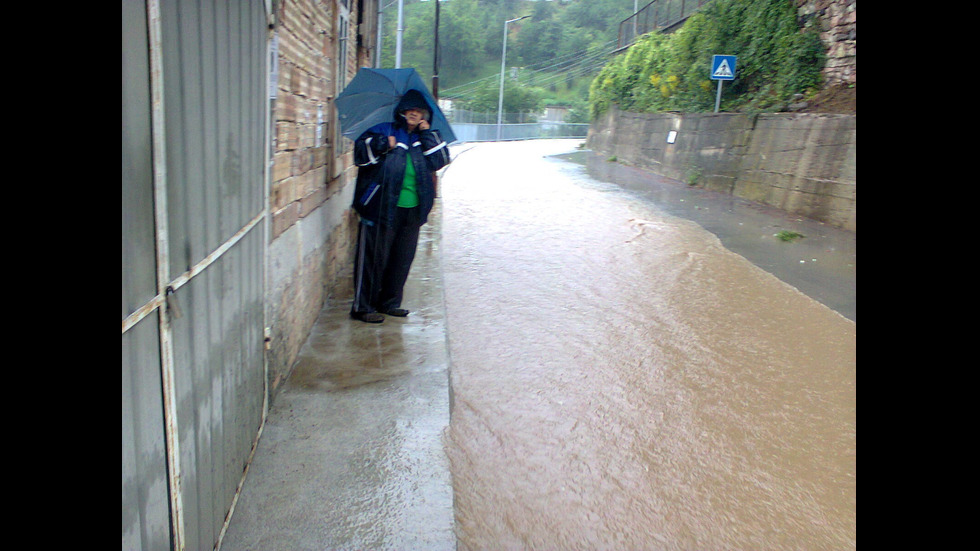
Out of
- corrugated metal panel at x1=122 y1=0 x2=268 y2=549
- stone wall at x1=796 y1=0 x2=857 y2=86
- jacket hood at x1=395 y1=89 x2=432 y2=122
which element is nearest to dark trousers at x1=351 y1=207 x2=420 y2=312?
jacket hood at x1=395 y1=89 x2=432 y2=122

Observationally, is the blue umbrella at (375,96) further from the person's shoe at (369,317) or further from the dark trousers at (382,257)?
the person's shoe at (369,317)

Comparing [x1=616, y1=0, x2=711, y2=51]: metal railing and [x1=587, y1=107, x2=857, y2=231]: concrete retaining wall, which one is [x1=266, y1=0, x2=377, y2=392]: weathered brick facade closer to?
[x1=587, y1=107, x2=857, y2=231]: concrete retaining wall

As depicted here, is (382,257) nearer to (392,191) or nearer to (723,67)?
(392,191)

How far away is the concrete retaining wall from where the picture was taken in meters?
12.0

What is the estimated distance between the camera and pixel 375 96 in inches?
237

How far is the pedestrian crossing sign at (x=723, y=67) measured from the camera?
16.5 meters

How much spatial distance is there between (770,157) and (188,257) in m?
13.9

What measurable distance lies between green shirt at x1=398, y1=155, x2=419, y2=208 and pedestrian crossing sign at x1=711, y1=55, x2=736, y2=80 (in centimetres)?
1255

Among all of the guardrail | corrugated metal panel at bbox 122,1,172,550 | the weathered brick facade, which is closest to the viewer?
corrugated metal panel at bbox 122,1,172,550

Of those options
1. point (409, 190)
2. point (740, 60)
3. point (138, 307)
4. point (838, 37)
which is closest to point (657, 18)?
point (740, 60)
